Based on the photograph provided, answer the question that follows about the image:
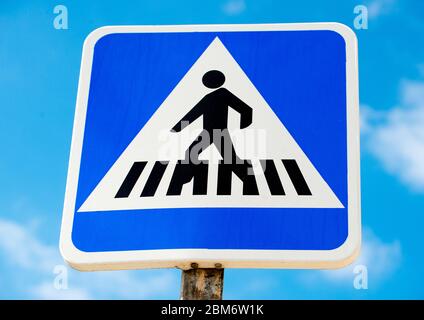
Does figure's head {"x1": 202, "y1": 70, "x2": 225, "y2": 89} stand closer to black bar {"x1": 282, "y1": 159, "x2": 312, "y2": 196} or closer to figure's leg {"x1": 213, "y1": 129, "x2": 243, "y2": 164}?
figure's leg {"x1": 213, "y1": 129, "x2": 243, "y2": 164}

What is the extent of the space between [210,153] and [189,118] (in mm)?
138

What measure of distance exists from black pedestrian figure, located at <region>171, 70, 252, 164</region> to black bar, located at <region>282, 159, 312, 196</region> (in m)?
0.12

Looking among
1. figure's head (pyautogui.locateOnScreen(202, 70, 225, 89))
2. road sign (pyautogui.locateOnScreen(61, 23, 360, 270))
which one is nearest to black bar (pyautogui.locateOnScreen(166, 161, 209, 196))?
A: road sign (pyautogui.locateOnScreen(61, 23, 360, 270))

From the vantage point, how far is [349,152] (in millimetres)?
1704

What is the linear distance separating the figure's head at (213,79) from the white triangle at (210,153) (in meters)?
0.01

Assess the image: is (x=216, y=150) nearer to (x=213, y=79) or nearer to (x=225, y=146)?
(x=225, y=146)

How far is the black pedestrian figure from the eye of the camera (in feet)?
5.56

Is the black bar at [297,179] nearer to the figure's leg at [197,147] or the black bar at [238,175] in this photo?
the black bar at [238,175]

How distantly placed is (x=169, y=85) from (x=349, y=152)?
0.51 meters

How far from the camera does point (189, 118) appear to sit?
5.83 ft

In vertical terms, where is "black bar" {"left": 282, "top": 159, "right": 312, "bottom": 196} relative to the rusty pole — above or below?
above
